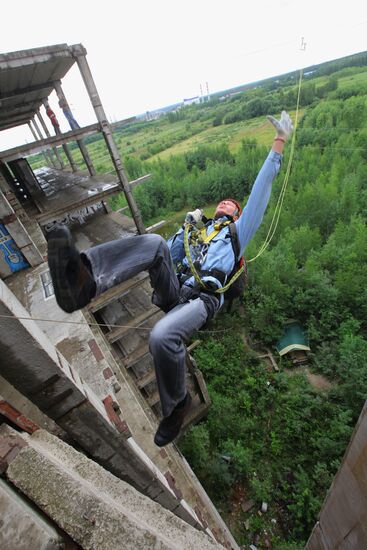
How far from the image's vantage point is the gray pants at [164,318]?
209 cm

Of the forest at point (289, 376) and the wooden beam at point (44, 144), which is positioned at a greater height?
the wooden beam at point (44, 144)

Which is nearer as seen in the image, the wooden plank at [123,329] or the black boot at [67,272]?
the black boot at [67,272]

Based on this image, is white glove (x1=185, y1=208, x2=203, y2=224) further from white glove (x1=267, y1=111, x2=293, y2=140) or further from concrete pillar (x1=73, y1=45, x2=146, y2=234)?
concrete pillar (x1=73, y1=45, x2=146, y2=234)

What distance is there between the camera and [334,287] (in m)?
8.30

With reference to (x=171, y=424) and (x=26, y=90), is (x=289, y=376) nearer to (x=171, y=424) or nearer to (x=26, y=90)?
(x=171, y=424)

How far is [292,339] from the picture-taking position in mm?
7855

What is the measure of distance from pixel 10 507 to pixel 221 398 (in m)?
5.82

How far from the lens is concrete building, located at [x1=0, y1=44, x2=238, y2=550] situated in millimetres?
1137

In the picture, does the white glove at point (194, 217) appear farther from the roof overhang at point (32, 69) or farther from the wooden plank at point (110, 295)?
the roof overhang at point (32, 69)

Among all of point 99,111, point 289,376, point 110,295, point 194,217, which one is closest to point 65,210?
point 99,111

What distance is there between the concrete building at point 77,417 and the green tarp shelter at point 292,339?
3034 millimetres

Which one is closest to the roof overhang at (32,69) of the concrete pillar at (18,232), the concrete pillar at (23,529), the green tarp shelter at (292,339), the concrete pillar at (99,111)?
the concrete pillar at (99,111)

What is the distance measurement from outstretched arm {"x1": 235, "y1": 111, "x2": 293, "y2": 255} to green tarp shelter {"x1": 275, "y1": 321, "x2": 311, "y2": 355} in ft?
18.9

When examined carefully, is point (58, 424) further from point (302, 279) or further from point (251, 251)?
point (251, 251)
